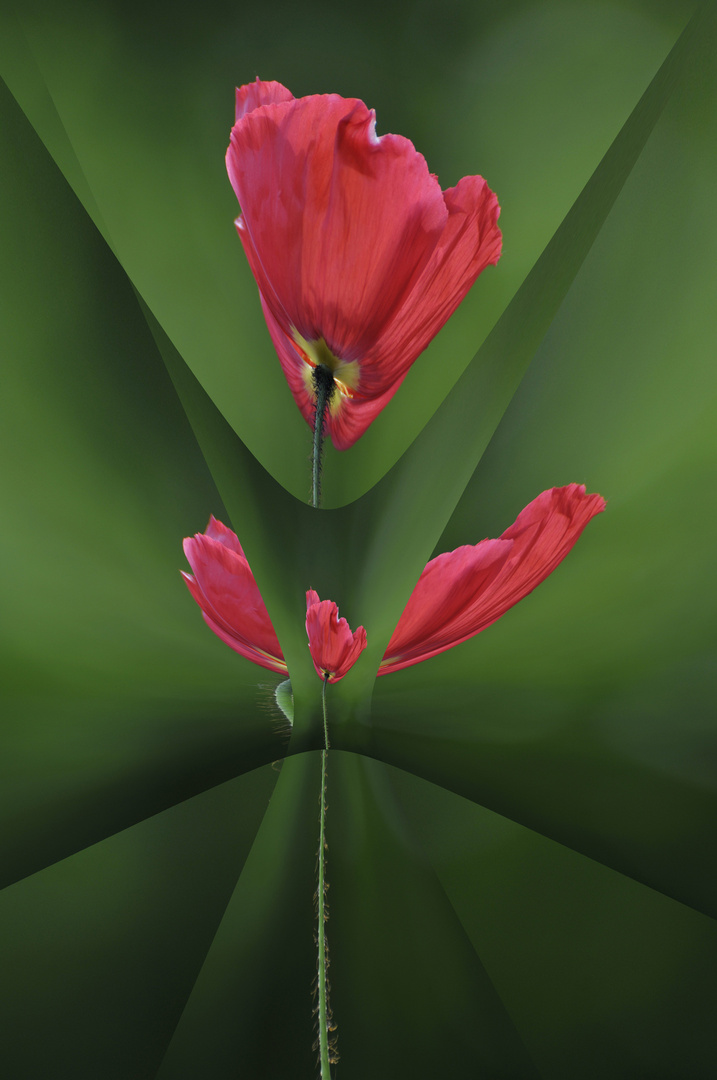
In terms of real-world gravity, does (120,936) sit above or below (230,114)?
below

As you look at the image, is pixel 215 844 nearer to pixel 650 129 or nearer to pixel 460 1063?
pixel 460 1063

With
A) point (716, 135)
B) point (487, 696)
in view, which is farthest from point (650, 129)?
point (487, 696)

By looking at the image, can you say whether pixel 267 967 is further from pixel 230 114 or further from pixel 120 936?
pixel 230 114

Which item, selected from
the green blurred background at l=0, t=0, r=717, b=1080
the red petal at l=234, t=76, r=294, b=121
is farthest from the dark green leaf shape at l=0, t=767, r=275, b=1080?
the red petal at l=234, t=76, r=294, b=121

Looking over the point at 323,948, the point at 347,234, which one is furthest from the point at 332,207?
the point at 323,948

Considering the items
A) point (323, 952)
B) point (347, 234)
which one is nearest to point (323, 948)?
point (323, 952)

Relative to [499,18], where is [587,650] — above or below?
below
